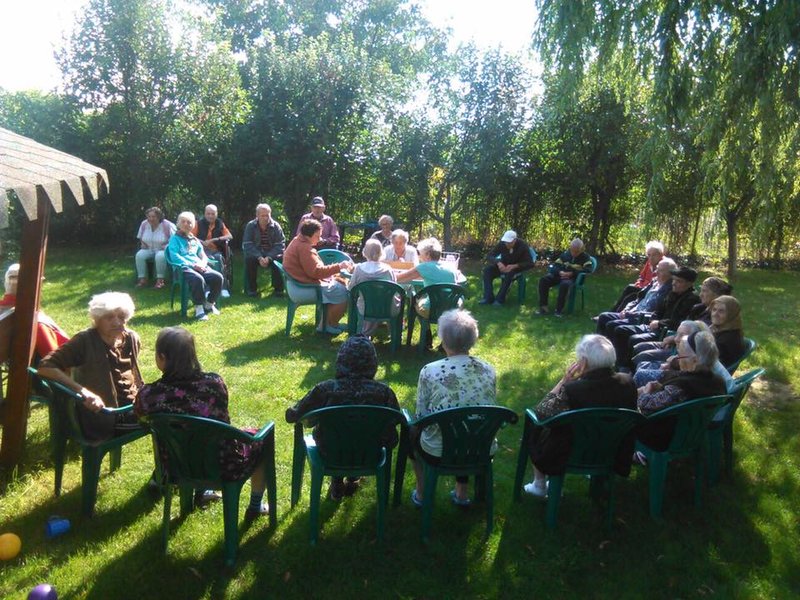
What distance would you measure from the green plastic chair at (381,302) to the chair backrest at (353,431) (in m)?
3.00

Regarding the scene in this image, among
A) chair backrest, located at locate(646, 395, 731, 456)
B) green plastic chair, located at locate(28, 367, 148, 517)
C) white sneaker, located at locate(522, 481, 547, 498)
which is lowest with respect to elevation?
white sneaker, located at locate(522, 481, 547, 498)

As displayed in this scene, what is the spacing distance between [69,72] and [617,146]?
1084cm

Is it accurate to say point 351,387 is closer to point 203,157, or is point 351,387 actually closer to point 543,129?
point 543,129

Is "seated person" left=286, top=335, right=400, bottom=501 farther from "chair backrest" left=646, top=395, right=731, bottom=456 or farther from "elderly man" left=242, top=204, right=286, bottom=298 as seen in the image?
"elderly man" left=242, top=204, right=286, bottom=298

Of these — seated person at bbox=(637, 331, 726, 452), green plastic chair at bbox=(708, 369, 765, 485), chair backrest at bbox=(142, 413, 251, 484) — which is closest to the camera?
chair backrest at bbox=(142, 413, 251, 484)

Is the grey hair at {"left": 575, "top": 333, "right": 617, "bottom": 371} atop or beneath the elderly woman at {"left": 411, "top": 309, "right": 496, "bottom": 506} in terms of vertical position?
atop

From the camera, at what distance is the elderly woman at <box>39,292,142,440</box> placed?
11.0 ft

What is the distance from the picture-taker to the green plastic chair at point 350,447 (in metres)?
2.97

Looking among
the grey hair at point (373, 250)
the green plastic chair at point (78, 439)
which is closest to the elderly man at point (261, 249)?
the grey hair at point (373, 250)

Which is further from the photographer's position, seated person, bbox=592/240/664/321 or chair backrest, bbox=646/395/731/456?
seated person, bbox=592/240/664/321

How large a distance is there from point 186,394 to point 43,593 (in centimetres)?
98

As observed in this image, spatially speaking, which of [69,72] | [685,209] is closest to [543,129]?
[685,209]

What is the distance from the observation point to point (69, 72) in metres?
12.5

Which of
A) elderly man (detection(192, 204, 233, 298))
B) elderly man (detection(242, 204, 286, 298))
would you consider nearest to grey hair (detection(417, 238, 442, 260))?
elderly man (detection(242, 204, 286, 298))
